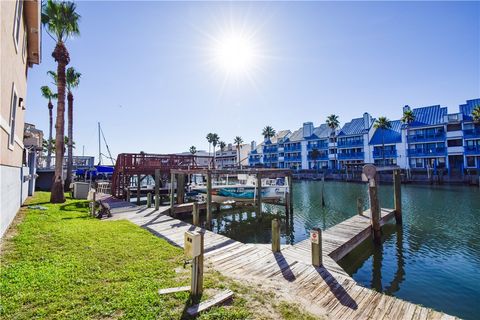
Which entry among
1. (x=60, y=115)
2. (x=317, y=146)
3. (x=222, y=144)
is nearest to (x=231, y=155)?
(x=222, y=144)

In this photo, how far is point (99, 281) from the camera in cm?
604

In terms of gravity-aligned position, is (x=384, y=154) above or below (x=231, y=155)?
below

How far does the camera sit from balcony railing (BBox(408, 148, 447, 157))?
50531 millimetres

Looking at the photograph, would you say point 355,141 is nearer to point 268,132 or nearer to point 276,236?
point 268,132

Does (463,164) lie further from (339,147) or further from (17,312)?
(17,312)

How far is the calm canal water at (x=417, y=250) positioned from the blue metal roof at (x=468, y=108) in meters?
34.0

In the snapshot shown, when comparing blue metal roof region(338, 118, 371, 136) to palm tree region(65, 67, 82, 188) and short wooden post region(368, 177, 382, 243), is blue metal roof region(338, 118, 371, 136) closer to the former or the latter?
short wooden post region(368, 177, 382, 243)

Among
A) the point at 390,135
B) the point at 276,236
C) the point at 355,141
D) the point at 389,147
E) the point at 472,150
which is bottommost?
the point at 276,236

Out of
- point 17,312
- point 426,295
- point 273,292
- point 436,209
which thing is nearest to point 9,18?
point 17,312

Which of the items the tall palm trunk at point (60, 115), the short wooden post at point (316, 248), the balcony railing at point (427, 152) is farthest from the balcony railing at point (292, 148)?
the short wooden post at point (316, 248)

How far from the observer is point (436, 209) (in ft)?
74.8

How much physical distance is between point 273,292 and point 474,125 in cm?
6088

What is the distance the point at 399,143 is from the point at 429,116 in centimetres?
795

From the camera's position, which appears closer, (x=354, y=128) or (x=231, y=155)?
(x=354, y=128)
